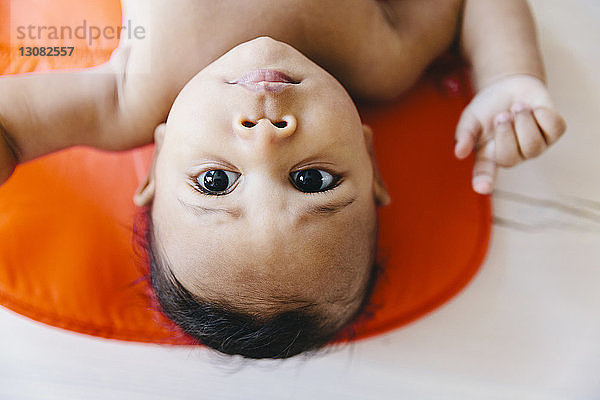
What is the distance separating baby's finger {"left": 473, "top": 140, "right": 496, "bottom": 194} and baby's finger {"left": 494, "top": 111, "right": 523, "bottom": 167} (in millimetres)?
24

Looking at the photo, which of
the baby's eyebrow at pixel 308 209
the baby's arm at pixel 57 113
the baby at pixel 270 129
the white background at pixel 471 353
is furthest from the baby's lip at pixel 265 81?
the white background at pixel 471 353

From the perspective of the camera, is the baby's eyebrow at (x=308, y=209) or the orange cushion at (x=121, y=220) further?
the orange cushion at (x=121, y=220)

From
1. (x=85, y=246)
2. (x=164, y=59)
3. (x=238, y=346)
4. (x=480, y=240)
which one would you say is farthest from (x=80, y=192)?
(x=480, y=240)

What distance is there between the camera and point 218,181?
27.5 inches

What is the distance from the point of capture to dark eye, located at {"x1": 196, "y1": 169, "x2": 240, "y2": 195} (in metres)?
0.70

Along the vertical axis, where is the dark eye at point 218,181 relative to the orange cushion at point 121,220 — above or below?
above

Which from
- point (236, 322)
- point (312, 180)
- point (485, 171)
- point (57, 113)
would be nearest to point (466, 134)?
point (485, 171)

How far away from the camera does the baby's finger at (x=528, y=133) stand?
0.84 m

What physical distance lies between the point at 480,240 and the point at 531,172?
15 cm

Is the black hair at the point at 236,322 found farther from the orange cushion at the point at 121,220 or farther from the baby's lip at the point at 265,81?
the baby's lip at the point at 265,81

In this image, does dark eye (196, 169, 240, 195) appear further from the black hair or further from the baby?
the black hair

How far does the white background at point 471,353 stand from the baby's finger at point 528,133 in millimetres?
171

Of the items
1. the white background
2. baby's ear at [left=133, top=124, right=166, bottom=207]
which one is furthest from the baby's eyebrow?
the white background

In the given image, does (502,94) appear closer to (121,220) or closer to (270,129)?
(270,129)
